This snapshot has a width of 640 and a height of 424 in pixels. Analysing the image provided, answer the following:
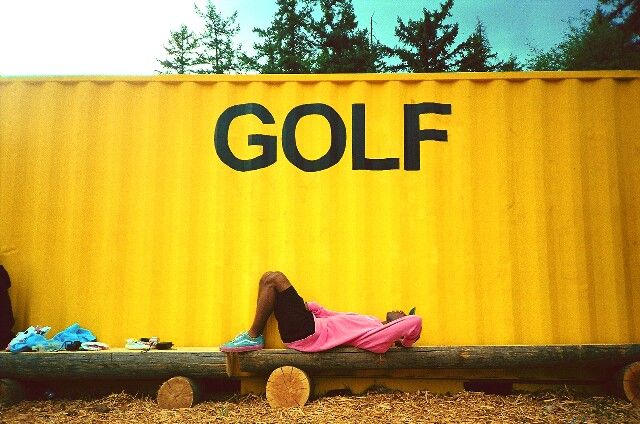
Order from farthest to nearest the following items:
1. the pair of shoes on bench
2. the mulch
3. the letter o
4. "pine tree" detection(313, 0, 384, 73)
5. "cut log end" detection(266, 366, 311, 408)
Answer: "pine tree" detection(313, 0, 384, 73)
the letter o
the pair of shoes on bench
"cut log end" detection(266, 366, 311, 408)
the mulch

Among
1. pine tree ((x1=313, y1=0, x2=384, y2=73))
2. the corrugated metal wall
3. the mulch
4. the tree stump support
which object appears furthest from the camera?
pine tree ((x1=313, y1=0, x2=384, y2=73))

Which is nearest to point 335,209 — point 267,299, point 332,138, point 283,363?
point 332,138

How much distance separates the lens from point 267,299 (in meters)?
4.41

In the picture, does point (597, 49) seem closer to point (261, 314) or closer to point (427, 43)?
point (427, 43)

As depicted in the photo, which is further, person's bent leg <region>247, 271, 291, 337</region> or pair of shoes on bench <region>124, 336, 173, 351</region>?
pair of shoes on bench <region>124, 336, 173, 351</region>

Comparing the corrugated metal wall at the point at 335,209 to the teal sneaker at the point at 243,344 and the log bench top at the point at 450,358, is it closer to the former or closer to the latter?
the log bench top at the point at 450,358

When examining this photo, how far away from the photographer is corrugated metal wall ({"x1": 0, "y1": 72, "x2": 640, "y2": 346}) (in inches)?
190

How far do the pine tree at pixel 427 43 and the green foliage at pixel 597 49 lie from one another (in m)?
6.16

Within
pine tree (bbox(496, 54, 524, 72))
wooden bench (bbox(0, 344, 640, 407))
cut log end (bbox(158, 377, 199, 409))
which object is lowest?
cut log end (bbox(158, 377, 199, 409))

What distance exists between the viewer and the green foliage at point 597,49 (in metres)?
19.2

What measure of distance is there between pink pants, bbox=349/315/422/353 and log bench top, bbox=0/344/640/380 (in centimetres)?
9

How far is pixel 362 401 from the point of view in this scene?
172 inches

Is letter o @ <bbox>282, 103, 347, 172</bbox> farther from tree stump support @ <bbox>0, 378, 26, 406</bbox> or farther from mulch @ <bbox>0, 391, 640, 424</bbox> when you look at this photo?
tree stump support @ <bbox>0, 378, 26, 406</bbox>

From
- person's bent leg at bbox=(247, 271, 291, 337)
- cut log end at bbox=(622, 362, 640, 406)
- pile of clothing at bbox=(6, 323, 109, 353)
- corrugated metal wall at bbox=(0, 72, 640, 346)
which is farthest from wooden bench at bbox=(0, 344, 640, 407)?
corrugated metal wall at bbox=(0, 72, 640, 346)
